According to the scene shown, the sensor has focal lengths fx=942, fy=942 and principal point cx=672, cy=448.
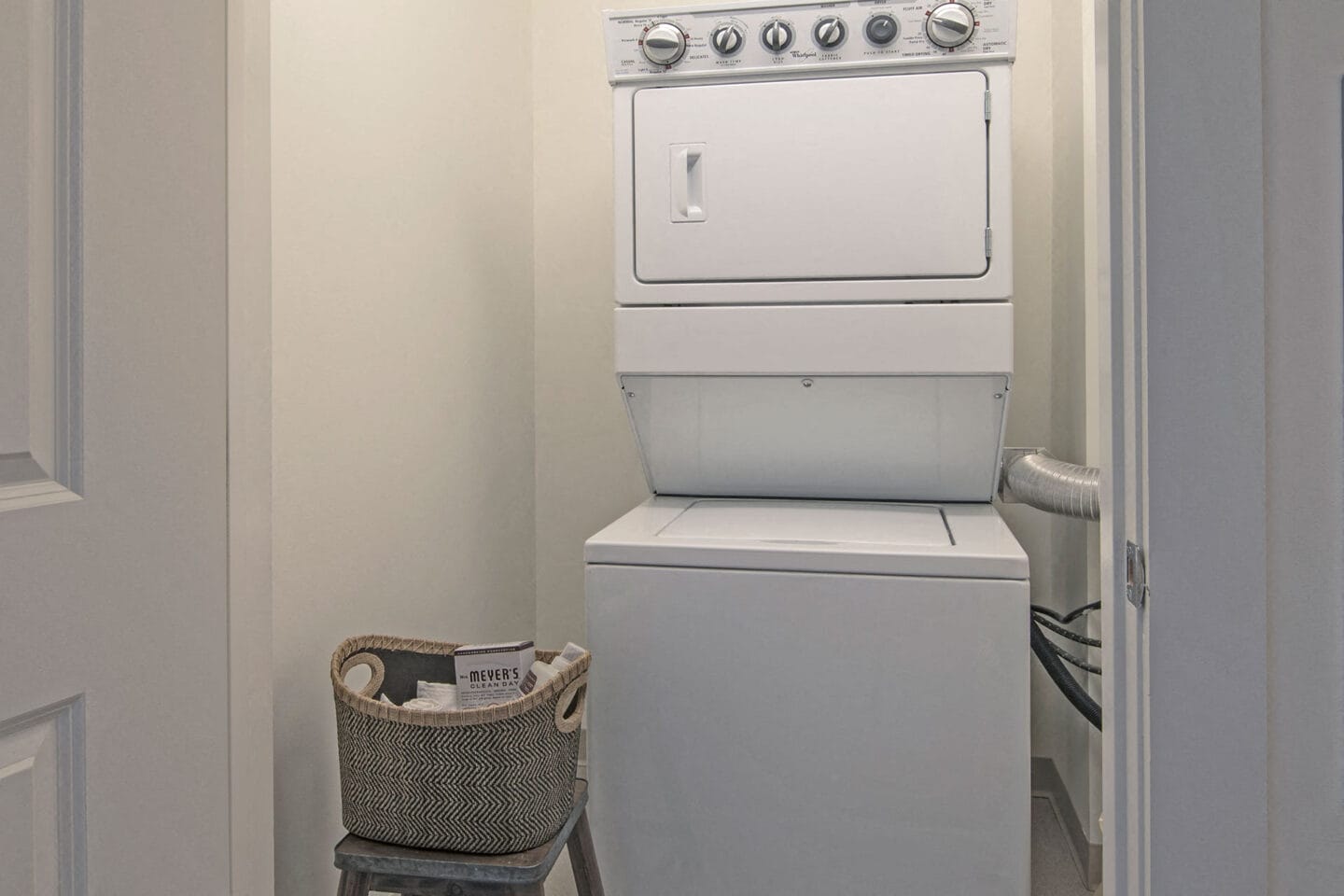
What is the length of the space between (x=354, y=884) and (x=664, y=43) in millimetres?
1609

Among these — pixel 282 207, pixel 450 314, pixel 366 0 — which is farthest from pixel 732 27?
pixel 282 207

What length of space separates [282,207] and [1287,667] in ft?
4.57

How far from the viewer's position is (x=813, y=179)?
74.4 inches

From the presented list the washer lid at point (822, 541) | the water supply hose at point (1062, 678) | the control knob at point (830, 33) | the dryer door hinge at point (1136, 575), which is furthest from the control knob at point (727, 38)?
the dryer door hinge at point (1136, 575)

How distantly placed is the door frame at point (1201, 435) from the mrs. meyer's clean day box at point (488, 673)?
0.99 meters

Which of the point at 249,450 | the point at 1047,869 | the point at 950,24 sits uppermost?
the point at 950,24

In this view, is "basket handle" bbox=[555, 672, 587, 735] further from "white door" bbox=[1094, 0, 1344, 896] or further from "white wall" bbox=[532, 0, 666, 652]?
"white wall" bbox=[532, 0, 666, 652]

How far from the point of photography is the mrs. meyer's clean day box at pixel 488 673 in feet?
4.85

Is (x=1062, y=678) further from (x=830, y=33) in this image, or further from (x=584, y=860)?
(x=830, y=33)

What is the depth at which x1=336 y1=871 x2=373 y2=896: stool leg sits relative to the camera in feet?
4.49

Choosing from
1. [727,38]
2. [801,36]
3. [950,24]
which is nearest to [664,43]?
[727,38]

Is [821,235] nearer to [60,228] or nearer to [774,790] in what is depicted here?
[774,790]

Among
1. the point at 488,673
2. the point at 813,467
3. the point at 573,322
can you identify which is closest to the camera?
the point at 488,673

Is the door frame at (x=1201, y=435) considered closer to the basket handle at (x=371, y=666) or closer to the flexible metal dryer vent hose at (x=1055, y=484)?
the flexible metal dryer vent hose at (x=1055, y=484)
